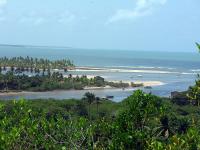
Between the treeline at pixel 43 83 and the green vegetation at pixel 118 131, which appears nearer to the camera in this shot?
the green vegetation at pixel 118 131

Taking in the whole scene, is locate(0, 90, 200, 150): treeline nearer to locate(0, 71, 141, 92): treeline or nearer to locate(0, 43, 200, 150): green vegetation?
locate(0, 43, 200, 150): green vegetation

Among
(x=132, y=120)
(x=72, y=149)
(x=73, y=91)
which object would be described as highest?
(x=132, y=120)

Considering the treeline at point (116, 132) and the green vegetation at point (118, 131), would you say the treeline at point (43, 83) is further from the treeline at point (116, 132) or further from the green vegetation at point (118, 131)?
the treeline at point (116, 132)

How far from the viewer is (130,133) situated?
35.7 feet

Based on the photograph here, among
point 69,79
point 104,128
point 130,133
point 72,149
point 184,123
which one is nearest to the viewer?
point 130,133

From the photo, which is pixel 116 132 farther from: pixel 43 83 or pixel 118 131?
pixel 43 83

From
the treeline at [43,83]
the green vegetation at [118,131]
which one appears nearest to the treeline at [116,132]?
the green vegetation at [118,131]

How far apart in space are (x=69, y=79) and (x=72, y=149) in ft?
311

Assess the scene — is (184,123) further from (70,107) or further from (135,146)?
(135,146)

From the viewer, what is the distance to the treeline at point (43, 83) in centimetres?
9362

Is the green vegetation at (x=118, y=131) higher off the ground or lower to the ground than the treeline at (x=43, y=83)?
higher

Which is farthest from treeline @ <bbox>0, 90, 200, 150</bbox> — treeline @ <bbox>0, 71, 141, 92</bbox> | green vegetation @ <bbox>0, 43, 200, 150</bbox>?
treeline @ <bbox>0, 71, 141, 92</bbox>

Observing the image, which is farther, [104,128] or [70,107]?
[70,107]

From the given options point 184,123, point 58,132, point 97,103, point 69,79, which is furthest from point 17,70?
point 58,132
